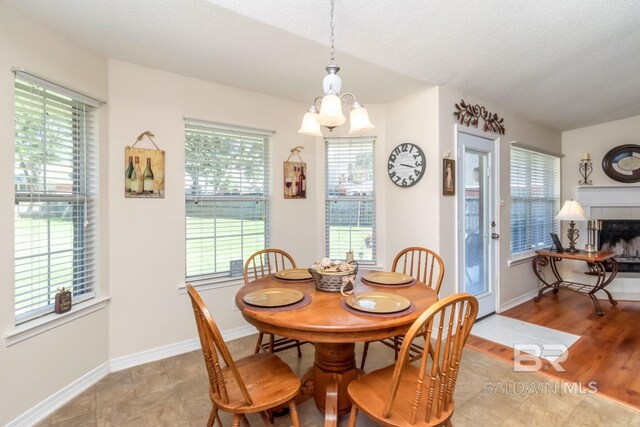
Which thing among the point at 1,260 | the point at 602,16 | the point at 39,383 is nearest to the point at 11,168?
the point at 1,260

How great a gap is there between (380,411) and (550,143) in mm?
4824

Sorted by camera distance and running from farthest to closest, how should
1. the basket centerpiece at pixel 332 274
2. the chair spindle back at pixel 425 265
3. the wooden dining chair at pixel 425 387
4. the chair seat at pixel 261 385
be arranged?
the chair spindle back at pixel 425 265 < the basket centerpiece at pixel 332 274 < the chair seat at pixel 261 385 < the wooden dining chair at pixel 425 387

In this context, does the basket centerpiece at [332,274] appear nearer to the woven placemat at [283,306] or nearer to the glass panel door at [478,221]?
the woven placemat at [283,306]

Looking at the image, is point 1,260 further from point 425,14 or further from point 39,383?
point 425,14

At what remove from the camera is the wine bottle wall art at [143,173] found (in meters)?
2.41

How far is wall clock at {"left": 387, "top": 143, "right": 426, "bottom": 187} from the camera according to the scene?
9.86 feet

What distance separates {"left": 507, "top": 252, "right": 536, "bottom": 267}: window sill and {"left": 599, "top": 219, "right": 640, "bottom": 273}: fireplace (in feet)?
3.97

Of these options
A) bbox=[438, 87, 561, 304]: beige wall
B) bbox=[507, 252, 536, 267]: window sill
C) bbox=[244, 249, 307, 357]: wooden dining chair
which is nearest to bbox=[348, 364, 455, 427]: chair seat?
bbox=[244, 249, 307, 357]: wooden dining chair

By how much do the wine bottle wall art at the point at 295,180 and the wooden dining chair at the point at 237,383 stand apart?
1.84 m

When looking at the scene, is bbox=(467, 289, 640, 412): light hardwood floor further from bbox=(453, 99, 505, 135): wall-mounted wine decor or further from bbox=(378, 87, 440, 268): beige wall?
bbox=(453, 99, 505, 135): wall-mounted wine decor

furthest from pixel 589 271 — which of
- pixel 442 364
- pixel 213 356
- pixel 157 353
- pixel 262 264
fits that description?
pixel 157 353

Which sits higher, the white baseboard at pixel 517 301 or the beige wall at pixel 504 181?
the beige wall at pixel 504 181

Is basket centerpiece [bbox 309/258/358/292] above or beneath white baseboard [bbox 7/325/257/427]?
above

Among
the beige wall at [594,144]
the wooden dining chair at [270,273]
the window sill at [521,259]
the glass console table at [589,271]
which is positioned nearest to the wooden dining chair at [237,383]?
the wooden dining chair at [270,273]
